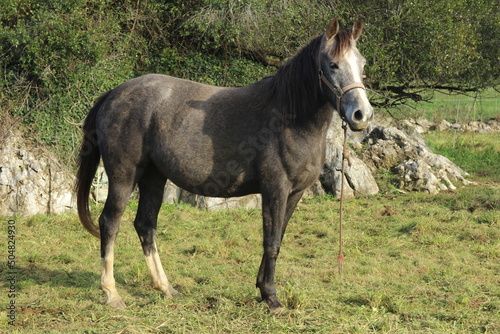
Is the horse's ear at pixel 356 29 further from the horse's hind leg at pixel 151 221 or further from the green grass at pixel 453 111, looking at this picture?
the green grass at pixel 453 111

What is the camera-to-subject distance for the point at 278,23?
10172 millimetres

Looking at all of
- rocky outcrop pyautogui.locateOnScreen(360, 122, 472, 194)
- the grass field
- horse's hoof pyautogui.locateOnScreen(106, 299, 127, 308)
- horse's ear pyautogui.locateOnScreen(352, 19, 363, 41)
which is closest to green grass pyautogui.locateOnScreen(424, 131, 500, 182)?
rocky outcrop pyautogui.locateOnScreen(360, 122, 472, 194)

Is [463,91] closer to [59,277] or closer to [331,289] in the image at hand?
[331,289]

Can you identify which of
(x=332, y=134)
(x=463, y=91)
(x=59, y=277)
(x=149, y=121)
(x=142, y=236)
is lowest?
(x=59, y=277)

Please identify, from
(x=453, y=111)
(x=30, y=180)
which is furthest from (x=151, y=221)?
(x=453, y=111)

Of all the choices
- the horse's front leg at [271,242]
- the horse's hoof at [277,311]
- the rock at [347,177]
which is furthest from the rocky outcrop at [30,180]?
the horse's hoof at [277,311]

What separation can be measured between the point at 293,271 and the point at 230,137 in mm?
1753

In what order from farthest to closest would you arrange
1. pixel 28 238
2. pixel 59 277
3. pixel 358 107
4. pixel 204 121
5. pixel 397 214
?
pixel 397 214
pixel 28 238
pixel 59 277
pixel 204 121
pixel 358 107

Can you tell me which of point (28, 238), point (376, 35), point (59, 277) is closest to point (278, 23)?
point (376, 35)

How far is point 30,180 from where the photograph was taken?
791 centimetres

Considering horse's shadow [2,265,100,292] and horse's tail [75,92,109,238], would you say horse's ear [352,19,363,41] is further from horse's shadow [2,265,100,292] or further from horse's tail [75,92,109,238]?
horse's shadow [2,265,100,292]

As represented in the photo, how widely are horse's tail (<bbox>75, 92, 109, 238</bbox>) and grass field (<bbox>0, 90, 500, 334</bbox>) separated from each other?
661 mm

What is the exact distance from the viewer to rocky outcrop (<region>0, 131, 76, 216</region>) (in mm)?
7781

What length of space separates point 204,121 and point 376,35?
278 inches
